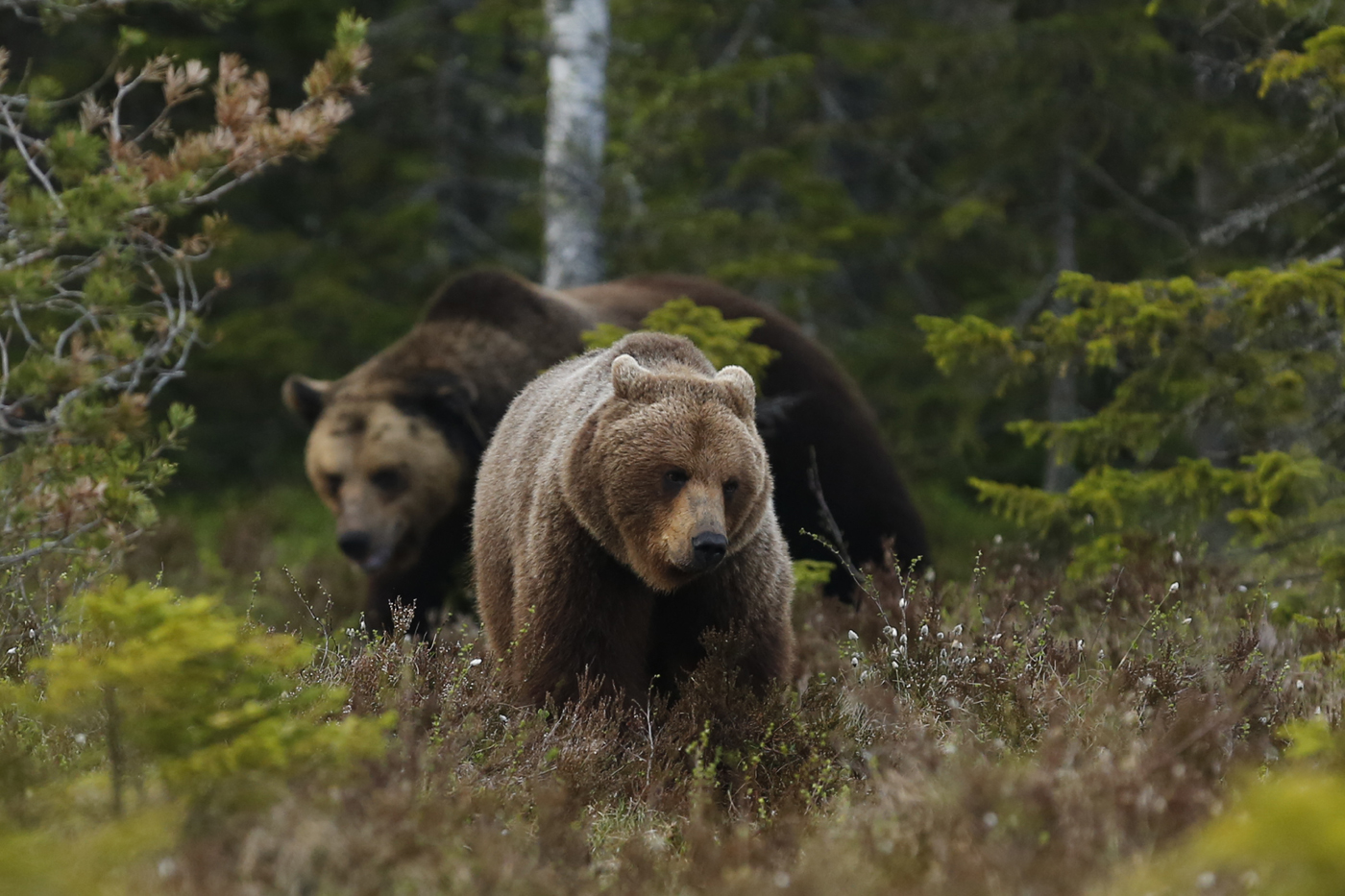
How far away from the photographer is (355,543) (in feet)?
28.1

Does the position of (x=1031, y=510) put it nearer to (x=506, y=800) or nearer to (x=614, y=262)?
(x=506, y=800)

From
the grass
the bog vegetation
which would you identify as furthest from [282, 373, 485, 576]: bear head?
the grass

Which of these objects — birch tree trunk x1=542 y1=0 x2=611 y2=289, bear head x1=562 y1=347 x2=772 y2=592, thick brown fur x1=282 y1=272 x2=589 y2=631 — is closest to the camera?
bear head x1=562 y1=347 x2=772 y2=592

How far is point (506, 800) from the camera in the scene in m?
3.88

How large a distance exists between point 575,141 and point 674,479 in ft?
23.2

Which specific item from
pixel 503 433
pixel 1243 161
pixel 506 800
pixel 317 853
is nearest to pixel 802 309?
pixel 1243 161

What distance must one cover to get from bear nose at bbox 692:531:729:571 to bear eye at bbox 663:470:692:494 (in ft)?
0.87

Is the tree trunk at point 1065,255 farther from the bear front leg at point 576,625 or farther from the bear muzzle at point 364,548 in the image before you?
the bear front leg at point 576,625

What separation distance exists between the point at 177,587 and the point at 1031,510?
19.1ft

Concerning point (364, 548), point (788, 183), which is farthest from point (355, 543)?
point (788, 183)

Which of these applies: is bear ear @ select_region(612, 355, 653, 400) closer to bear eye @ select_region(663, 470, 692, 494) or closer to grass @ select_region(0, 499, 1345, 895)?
bear eye @ select_region(663, 470, 692, 494)

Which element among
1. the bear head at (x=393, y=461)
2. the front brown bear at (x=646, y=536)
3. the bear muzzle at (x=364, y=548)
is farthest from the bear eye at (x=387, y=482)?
the front brown bear at (x=646, y=536)

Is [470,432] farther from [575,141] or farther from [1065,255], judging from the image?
[1065,255]

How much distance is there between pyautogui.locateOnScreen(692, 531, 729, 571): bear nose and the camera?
4508 mm
